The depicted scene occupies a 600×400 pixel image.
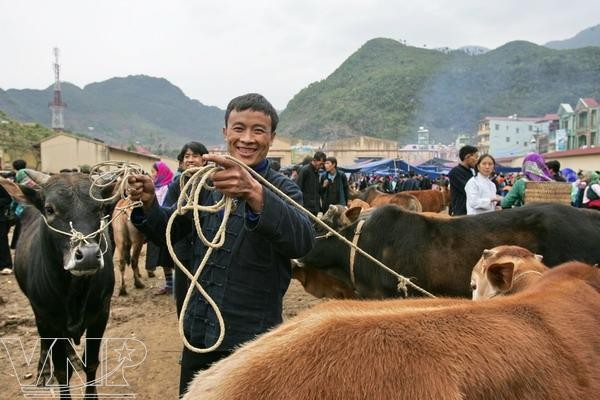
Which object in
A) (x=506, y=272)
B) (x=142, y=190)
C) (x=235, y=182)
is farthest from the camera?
(x=506, y=272)

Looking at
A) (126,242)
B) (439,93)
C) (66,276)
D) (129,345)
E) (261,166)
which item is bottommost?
(129,345)

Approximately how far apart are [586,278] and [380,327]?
1.33 m

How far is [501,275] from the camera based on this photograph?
2787 millimetres

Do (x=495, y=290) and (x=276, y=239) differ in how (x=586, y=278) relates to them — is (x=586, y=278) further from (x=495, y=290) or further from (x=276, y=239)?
(x=276, y=239)

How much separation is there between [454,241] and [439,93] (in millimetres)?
146728

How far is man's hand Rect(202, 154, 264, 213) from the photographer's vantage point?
1.76 metres

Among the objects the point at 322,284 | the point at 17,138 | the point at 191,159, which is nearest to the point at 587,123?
the point at 17,138

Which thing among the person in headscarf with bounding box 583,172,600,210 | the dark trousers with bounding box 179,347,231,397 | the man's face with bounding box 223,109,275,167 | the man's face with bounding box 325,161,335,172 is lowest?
the dark trousers with bounding box 179,347,231,397

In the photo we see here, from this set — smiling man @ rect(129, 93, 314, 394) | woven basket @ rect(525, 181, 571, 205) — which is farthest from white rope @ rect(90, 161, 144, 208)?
woven basket @ rect(525, 181, 571, 205)

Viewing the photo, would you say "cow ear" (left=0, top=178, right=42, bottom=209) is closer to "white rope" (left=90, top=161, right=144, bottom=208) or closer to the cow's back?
"white rope" (left=90, top=161, right=144, bottom=208)

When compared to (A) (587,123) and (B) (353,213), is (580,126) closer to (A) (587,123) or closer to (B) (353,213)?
(A) (587,123)

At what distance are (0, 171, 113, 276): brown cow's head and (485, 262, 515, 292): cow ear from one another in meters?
2.73

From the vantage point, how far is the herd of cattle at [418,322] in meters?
1.21

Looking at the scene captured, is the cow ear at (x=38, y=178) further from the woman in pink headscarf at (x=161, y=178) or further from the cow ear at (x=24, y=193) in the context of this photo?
the woman in pink headscarf at (x=161, y=178)
